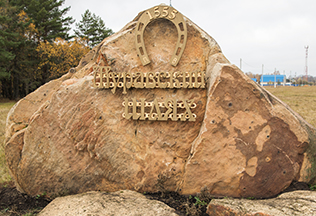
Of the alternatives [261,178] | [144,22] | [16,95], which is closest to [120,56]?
[144,22]

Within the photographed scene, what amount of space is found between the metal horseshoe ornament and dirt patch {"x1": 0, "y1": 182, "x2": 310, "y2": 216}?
2.50m

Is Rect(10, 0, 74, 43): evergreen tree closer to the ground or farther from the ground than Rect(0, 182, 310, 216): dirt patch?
farther from the ground

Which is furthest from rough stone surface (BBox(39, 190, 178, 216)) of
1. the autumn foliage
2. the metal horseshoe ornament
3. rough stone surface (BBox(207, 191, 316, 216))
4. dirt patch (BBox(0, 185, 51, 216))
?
the autumn foliage

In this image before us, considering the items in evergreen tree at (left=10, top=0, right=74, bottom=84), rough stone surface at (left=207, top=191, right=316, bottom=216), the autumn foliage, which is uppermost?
evergreen tree at (left=10, top=0, right=74, bottom=84)

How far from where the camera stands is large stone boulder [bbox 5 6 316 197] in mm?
4082

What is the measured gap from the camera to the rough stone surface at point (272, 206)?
3162 millimetres

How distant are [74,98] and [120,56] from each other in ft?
4.09

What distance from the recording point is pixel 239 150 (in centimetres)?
409

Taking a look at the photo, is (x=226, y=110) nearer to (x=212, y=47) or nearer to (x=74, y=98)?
(x=212, y=47)

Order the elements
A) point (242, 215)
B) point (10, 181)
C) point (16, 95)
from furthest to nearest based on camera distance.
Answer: point (16, 95), point (10, 181), point (242, 215)

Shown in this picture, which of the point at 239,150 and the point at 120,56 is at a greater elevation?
the point at 120,56

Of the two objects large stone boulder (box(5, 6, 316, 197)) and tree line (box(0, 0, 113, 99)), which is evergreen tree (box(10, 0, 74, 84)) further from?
large stone boulder (box(5, 6, 316, 197))

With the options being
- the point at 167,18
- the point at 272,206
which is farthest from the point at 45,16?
the point at 272,206

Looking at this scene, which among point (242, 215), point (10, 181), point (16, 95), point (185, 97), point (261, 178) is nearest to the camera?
point (242, 215)
